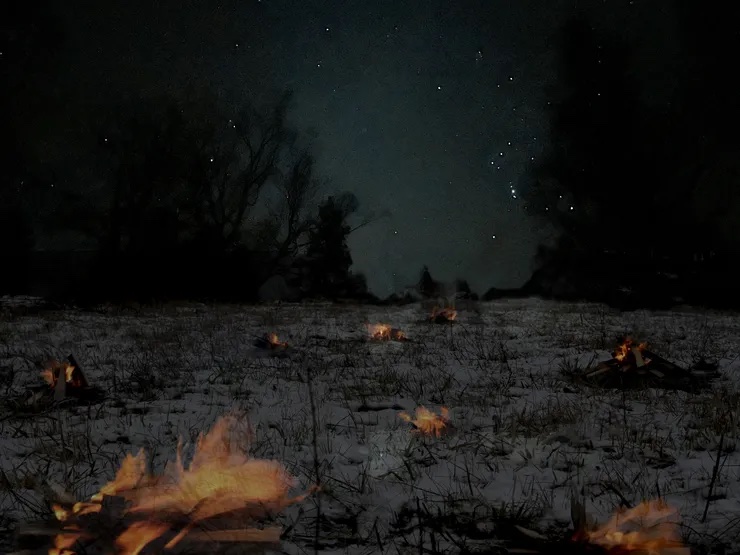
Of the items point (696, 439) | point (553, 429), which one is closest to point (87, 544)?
point (553, 429)

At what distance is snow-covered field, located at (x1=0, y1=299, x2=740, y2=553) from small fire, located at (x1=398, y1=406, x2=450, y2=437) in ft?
0.30

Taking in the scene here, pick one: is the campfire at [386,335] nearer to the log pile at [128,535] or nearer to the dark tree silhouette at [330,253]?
the log pile at [128,535]

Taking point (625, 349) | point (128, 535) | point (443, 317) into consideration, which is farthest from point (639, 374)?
point (443, 317)

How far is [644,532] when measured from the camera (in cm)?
208

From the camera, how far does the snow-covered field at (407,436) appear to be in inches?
103

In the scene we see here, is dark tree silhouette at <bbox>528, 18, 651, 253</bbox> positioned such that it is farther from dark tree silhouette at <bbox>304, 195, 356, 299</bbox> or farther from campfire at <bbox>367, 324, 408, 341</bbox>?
campfire at <bbox>367, 324, 408, 341</bbox>

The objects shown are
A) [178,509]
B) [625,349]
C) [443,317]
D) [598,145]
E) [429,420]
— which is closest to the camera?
[178,509]

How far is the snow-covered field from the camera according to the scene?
2605 mm

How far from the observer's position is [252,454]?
3.47 metres

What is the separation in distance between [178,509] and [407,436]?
197cm

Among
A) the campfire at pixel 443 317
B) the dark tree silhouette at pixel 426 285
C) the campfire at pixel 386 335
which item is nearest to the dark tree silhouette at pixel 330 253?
the dark tree silhouette at pixel 426 285

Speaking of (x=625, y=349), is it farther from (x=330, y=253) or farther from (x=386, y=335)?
(x=330, y=253)

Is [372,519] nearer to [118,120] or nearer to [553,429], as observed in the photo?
[553,429]

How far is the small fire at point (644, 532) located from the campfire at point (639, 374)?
3.25 metres
